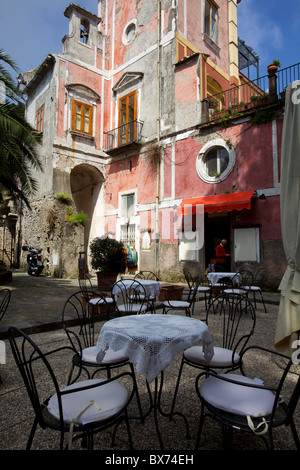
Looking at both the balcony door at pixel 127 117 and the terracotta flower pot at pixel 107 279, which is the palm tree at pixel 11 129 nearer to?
the terracotta flower pot at pixel 107 279

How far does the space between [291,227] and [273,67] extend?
8.06 meters

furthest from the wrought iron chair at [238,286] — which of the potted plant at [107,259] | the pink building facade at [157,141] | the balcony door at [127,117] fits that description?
the balcony door at [127,117]

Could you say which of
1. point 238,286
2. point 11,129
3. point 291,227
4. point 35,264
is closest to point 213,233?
point 238,286

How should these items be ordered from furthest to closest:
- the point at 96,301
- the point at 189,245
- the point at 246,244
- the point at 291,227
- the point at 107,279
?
the point at 189,245 → the point at 246,244 → the point at 107,279 → the point at 96,301 → the point at 291,227

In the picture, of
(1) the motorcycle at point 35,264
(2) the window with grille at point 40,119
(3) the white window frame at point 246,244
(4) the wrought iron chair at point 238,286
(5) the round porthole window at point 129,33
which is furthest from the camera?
(2) the window with grille at point 40,119

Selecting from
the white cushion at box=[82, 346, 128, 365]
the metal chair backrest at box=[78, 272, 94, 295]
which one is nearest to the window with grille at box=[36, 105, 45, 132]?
the metal chair backrest at box=[78, 272, 94, 295]

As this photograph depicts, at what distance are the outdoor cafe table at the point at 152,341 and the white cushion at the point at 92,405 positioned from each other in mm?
193

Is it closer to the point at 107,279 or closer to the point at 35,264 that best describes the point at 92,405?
the point at 107,279

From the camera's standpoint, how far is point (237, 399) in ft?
5.35

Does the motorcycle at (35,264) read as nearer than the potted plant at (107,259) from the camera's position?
No

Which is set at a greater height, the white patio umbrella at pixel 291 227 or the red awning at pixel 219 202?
the red awning at pixel 219 202

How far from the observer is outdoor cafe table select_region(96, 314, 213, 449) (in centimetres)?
172

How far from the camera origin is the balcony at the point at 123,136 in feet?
42.6
